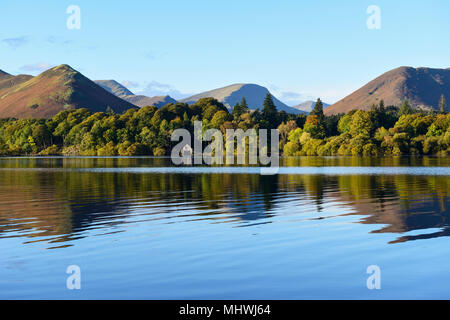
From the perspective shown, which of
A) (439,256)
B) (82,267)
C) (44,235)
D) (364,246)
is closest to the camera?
(82,267)

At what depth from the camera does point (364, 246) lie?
61.7 feet

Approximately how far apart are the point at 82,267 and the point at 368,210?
19.1 meters

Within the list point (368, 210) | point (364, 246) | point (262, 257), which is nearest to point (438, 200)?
point (368, 210)

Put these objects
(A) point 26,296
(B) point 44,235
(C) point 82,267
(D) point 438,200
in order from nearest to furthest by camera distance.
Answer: (A) point 26,296, (C) point 82,267, (B) point 44,235, (D) point 438,200
